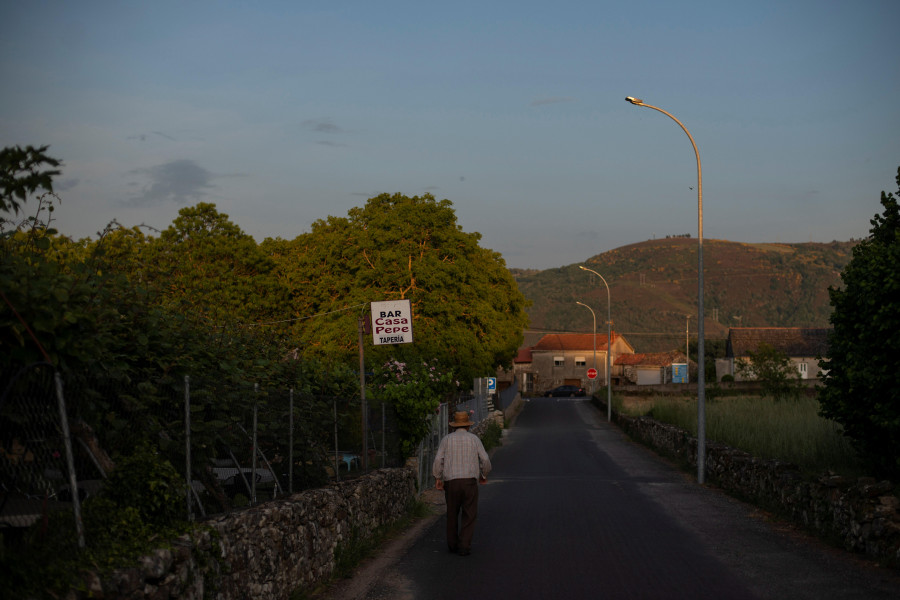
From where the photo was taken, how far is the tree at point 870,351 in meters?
12.0

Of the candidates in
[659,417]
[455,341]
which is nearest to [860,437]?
[659,417]

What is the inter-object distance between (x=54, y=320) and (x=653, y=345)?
178 m

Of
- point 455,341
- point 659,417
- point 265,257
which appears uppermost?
point 265,257

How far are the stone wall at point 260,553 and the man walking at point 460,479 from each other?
1.25m

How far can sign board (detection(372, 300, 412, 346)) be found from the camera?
77.8 feet

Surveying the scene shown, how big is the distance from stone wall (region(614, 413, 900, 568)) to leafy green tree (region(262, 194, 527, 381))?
26637 mm

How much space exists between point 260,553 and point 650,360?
11833 centimetres

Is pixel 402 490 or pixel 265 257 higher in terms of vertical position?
pixel 265 257

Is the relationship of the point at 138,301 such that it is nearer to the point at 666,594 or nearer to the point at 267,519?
the point at 267,519

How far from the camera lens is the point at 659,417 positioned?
38688 mm

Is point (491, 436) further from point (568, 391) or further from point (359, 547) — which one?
point (568, 391)

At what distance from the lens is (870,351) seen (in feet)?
41.9

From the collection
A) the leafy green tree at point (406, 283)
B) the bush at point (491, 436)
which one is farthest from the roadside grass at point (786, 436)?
the leafy green tree at point (406, 283)

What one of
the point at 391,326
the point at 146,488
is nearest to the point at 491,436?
the point at 391,326
